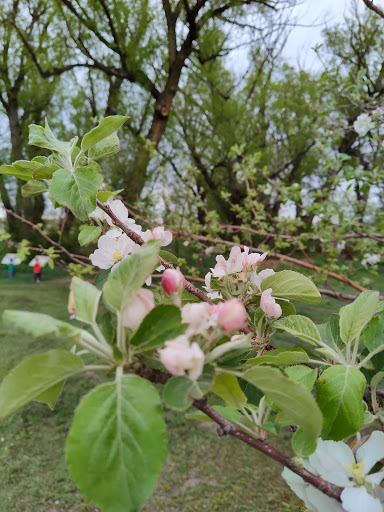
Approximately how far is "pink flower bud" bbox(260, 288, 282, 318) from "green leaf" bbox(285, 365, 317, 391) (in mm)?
56

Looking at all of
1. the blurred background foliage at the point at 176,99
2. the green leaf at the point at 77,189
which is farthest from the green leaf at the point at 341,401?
the blurred background foliage at the point at 176,99

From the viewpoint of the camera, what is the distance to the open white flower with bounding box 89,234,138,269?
0.37 metres

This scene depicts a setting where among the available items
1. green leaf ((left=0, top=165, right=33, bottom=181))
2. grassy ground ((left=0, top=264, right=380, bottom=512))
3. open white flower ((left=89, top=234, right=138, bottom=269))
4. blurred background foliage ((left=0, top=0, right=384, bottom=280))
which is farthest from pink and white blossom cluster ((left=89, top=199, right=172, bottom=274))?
blurred background foliage ((left=0, top=0, right=384, bottom=280))

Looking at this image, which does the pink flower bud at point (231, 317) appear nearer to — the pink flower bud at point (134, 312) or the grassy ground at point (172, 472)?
the pink flower bud at point (134, 312)

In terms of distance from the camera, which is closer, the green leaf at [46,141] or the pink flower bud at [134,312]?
the pink flower bud at [134,312]

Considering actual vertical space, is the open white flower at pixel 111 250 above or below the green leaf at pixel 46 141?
below

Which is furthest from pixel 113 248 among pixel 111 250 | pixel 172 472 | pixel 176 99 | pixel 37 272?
pixel 176 99

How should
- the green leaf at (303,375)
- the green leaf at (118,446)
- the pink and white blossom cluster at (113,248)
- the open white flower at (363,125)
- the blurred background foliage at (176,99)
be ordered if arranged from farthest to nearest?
the blurred background foliage at (176,99), the open white flower at (363,125), the pink and white blossom cluster at (113,248), the green leaf at (303,375), the green leaf at (118,446)

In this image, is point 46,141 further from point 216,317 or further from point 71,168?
point 216,317

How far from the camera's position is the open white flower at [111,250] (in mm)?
372

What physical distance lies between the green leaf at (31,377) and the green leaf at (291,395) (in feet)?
0.35

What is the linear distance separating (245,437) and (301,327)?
0.11 metres

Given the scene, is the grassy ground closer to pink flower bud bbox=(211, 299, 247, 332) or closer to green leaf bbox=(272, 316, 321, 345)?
green leaf bbox=(272, 316, 321, 345)

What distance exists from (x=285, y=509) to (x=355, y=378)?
174 cm
